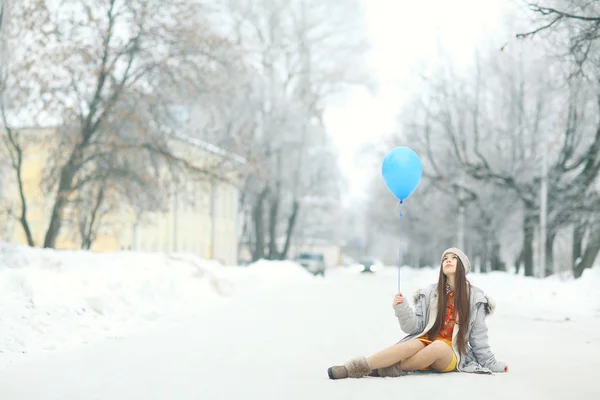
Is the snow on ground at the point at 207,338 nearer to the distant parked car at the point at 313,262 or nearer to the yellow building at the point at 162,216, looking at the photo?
the yellow building at the point at 162,216

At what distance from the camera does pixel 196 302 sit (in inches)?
789

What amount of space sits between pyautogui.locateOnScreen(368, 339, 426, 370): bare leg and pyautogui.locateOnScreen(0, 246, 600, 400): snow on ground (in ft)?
0.58

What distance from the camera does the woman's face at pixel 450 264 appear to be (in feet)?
25.8

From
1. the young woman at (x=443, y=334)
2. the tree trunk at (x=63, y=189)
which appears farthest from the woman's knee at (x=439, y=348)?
the tree trunk at (x=63, y=189)

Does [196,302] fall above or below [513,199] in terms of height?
below

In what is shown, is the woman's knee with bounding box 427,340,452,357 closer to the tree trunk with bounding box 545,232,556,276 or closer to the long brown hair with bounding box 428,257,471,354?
the long brown hair with bounding box 428,257,471,354

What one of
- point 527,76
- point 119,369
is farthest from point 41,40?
point 527,76

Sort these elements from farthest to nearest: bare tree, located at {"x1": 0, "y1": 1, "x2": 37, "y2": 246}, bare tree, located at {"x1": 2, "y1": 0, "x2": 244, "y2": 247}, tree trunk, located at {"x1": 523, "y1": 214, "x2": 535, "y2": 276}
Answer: tree trunk, located at {"x1": 523, "y1": 214, "x2": 535, "y2": 276}, bare tree, located at {"x1": 2, "y1": 0, "x2": 244, "y2": 247}, bare tree, located at {"x1": 0, "y1": 1, "x2": 37, "y2": 246}

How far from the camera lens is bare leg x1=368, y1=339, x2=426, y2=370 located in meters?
7.83

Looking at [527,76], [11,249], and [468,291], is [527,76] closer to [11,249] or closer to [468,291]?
[11,249]

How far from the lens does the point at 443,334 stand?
26.2 ft

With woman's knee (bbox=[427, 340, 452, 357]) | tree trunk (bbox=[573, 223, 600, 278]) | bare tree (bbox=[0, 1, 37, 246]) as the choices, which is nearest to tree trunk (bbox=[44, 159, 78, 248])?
bare tree (bbox=[0, 1, 37, 246])

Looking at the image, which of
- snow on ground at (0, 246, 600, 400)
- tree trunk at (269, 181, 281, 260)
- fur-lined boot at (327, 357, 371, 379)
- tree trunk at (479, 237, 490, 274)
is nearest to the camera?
snow on ground at (0, 246, 600, 400)

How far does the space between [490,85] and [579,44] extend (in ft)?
82.0
